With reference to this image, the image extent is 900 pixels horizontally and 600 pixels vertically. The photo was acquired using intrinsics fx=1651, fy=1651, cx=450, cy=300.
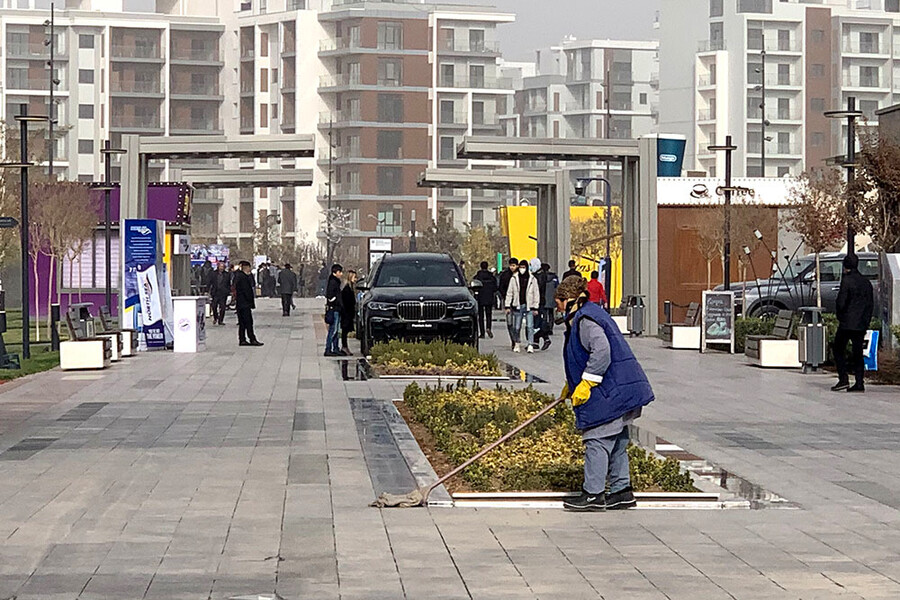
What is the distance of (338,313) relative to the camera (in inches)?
1176

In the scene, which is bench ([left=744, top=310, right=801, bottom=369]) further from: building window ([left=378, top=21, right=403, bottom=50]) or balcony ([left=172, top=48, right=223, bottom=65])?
balcony ([left=172, top=48, right=223, bottom=65])

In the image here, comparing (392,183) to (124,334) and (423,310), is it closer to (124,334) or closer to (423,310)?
(124,334)

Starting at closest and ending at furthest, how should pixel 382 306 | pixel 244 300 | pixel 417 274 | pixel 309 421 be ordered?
pixel 309 421, pixel 382 306, pixel 417 274, pixel 244 300

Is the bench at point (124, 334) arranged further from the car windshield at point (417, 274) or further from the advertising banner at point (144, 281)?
the car windshield at point (417, 274)

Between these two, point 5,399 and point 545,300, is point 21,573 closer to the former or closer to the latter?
point 5,399

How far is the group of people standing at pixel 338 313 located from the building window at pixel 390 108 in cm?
8873

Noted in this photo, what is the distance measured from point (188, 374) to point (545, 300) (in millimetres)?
10135

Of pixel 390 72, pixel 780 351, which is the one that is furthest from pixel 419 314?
pixel 390 72

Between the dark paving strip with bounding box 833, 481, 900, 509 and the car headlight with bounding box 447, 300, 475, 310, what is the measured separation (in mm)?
16223

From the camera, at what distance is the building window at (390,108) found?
119062 mm

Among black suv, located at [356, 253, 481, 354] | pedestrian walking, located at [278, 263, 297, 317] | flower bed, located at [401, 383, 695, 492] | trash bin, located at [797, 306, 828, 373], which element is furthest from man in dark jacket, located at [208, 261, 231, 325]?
flower bed, located at [401, 383, 695, 492]

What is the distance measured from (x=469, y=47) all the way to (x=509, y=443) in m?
115

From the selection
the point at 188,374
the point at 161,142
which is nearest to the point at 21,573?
the point at 188,374

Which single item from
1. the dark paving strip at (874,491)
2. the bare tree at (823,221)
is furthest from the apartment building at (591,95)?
the dark paving strip at (874,491)
